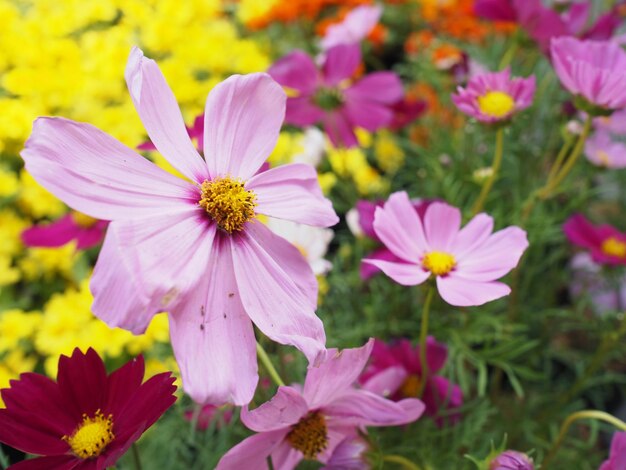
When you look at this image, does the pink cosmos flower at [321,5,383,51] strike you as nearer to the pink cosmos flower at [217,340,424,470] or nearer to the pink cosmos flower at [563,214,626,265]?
the pink cosmos flower at [563,214,626,265]

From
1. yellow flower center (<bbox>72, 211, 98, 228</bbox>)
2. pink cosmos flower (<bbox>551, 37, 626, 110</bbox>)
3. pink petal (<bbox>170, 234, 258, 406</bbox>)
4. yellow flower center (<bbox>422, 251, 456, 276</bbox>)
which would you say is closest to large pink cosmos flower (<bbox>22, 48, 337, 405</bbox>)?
pink petal (<bbox>170, 234, 258, 406</bbox>)

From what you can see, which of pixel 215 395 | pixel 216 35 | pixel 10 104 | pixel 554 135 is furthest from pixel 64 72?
pixel 215 395

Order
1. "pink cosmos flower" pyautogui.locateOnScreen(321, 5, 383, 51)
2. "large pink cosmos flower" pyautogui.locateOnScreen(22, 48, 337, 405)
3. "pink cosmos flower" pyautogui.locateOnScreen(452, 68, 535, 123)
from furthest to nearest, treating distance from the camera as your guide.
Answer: "pink cosmos flower" pyautogui.locateOnScreen(321, 5, 383, 51) → "pink cosmos flower" pyautogui.locateOnScreen(452, 68, 535, 123) → "large pink cosmos flower" pyautogui.locateOnScreen(22, 48, 337, 405)

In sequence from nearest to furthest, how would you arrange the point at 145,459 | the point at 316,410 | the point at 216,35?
1. the point at 316,410
2. the point at 145,459
3. the point at 216,35

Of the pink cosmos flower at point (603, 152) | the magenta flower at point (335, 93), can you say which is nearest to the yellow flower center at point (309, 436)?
the magenta flower at point (335, 93)

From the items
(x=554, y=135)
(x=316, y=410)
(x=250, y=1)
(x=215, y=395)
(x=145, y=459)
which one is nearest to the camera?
(x=215, y=395)

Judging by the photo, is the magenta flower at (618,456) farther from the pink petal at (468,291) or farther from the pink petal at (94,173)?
the pink petal at (94,173)

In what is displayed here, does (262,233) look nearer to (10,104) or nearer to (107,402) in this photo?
(107,402)

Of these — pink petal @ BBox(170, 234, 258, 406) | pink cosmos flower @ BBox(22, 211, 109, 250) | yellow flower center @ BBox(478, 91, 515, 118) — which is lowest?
pink cosmos flower @ BBox(22, 211, 109, 250)
